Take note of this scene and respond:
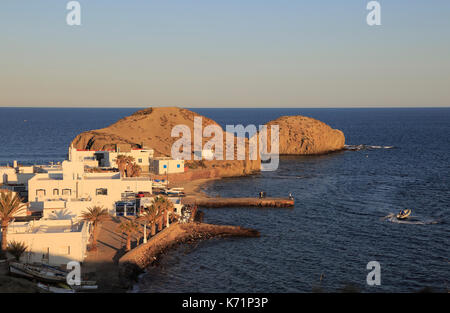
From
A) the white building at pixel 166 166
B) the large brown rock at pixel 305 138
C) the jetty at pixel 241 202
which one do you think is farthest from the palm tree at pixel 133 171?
the large brown rock at pixel 305 138

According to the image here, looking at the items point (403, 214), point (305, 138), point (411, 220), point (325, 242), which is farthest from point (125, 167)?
point (305, 138)

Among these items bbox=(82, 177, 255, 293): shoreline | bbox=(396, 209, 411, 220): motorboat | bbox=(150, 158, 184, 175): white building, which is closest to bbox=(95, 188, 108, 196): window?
bbox=(82, 177, 255, 293): shoreline

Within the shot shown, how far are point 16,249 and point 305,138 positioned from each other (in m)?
125

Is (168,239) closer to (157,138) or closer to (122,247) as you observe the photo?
(122,247)

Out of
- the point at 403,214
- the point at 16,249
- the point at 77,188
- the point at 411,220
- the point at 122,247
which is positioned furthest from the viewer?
the point at 403,214

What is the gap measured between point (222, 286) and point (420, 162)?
331ft

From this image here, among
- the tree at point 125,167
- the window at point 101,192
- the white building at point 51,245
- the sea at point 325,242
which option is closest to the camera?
the white building at point 51,245

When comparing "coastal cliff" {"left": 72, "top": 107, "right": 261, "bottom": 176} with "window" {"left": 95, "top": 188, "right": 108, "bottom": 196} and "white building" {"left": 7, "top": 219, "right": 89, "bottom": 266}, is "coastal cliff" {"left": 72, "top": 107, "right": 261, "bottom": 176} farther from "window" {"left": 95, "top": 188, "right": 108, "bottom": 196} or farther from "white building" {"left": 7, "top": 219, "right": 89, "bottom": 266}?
"white building" {"left": 7, "top": 219, "right": 89, "bottom": 266}

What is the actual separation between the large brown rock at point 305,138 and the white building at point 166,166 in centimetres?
6238

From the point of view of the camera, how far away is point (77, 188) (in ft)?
194

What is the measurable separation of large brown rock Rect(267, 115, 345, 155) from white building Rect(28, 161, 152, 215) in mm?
95676

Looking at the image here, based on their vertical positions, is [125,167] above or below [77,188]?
above

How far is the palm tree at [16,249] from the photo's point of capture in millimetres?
39938

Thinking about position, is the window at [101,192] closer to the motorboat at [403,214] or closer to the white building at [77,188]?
the white building at [77,188]
